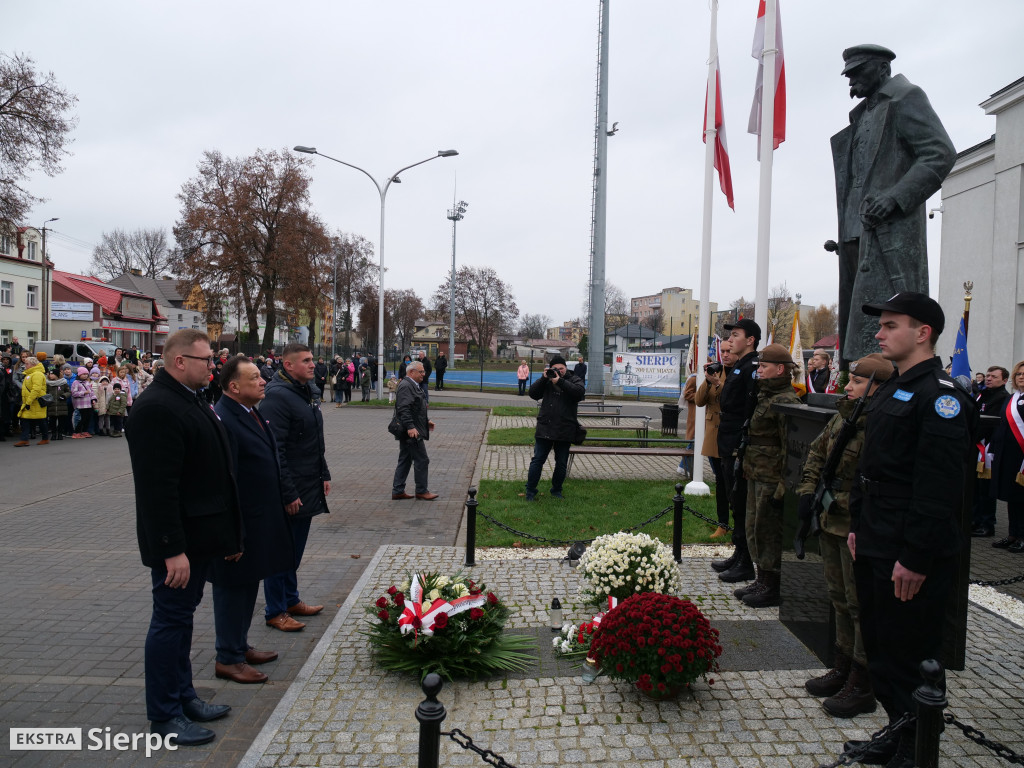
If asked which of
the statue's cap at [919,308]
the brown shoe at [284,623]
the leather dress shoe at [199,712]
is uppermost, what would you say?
the statue's cap at [919,308]

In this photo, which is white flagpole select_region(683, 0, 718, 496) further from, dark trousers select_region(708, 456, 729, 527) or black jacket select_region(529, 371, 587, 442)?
dark trousers select_region(708, 456, 729, 527)

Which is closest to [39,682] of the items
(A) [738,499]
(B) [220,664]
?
(B) [220,664]

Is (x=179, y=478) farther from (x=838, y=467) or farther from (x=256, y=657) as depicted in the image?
(x=838, y=467)

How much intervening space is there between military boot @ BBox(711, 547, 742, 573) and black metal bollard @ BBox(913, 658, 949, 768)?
390 cm

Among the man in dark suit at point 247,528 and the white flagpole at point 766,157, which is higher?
the white flagpole at point 766,157

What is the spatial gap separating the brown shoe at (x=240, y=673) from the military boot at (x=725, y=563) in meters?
4.11

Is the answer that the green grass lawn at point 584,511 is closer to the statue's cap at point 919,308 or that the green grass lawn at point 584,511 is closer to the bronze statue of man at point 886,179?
the bronze statue of man at point 886,179

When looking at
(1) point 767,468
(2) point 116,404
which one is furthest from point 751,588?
(2) point 116,404

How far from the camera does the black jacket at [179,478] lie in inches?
137

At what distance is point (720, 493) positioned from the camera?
24.6 feet

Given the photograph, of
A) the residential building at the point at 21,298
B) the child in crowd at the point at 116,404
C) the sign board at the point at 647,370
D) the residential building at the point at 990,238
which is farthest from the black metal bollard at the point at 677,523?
the residential building at the point at 21,298

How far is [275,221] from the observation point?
143 feet

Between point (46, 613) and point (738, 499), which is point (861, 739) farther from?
point (46, 613)

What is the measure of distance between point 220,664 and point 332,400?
2759cm
